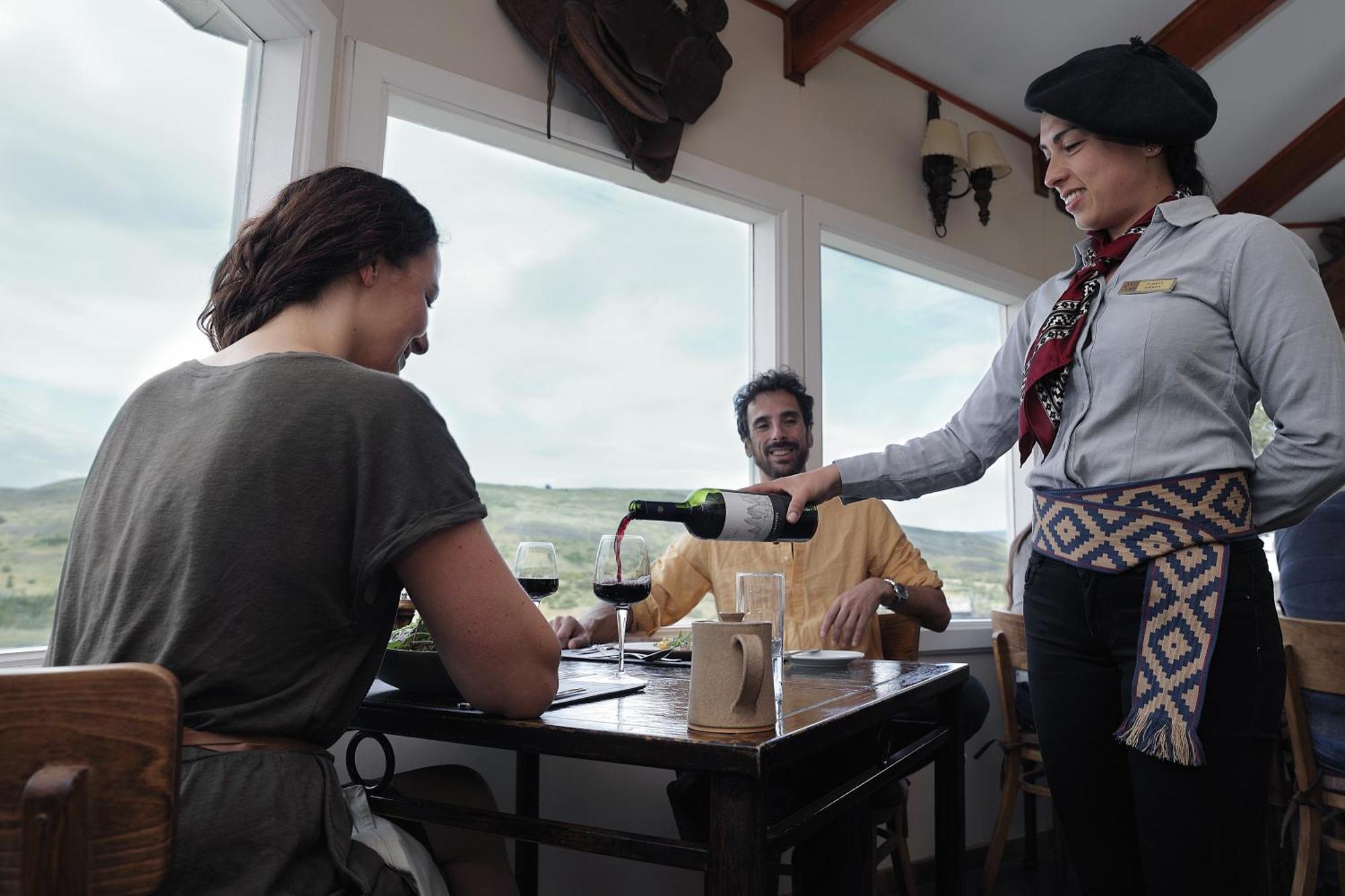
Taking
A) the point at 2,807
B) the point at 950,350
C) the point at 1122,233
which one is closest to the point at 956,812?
the point at 1122,233

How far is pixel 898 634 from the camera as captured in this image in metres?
2.40

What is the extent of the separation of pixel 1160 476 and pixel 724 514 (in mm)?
534

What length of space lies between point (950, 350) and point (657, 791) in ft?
7.66

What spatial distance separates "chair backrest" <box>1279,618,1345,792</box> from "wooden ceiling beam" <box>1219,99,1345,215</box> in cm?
297

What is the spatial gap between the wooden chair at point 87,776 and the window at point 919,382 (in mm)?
2795

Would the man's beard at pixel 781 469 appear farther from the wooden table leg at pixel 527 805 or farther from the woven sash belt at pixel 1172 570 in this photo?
the woven sash belt at pixel 1172 570

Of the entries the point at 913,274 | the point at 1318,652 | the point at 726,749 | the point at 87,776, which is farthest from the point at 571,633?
the point at 913,274

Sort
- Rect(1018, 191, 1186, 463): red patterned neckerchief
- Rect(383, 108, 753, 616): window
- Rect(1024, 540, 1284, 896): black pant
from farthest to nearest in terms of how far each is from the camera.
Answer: Rect(383, 108, 753, 616): window
Rect(1018, 191, 1186, 463): red patterned neckerchief
Rect(1024, 540, 1284, 896): black pant

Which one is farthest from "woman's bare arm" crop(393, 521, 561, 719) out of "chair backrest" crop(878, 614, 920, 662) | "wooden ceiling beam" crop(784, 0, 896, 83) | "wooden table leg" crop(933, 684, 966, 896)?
"wooden ceiling beam" crop(784, 0, 896, 83)

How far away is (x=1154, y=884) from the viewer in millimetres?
1119

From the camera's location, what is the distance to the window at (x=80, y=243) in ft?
4.92

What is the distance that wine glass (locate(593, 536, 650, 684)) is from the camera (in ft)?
4.62

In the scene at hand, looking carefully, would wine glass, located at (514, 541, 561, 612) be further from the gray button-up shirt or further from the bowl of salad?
the gray button-up shirt

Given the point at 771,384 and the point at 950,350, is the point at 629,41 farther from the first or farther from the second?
the point at 950,350
